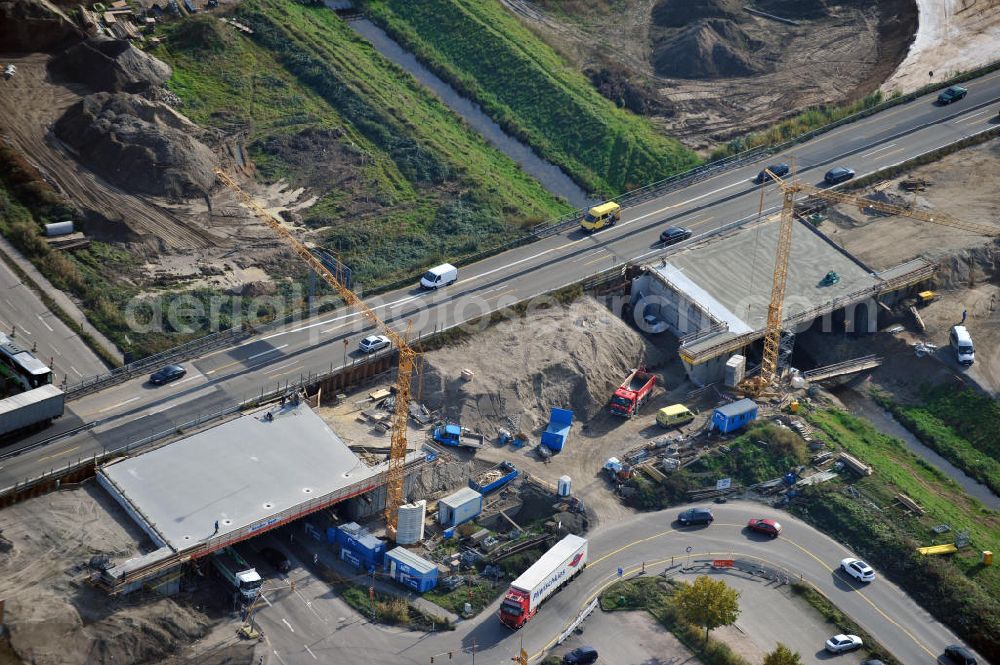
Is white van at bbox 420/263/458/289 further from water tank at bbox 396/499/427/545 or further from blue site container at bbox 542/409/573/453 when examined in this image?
water tank at bbox 396/499/427/545

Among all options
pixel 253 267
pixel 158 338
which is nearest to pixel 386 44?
pixel 253 267

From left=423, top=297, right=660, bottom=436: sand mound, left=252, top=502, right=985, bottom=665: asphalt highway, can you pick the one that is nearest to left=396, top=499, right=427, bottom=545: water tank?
left=252, top=502, right=985, bottom=665: asphalt highway

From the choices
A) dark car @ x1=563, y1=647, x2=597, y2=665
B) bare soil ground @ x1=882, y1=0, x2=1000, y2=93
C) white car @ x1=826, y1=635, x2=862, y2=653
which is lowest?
dark car @ x1=563, y1=647, x2=597, y2=665

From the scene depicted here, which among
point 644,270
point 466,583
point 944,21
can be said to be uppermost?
point 944,21

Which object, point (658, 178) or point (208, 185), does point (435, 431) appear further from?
point (658, 178)

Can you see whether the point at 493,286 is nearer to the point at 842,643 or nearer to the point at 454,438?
the point at 454,438

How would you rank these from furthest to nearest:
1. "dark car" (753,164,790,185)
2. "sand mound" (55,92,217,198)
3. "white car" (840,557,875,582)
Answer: "dark car" (753,164,790,185)
"sand mound" (55,92,217,198)
"white car" (840,557,875,582)

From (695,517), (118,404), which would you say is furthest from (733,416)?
(118,404)
